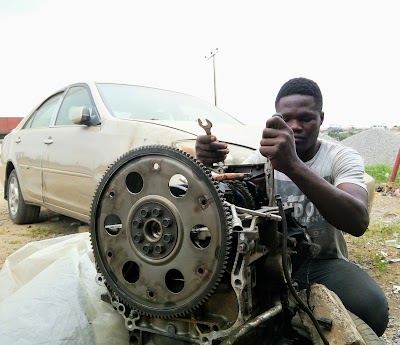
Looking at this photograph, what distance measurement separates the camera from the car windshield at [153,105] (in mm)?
3796

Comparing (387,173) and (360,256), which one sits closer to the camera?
(360,256)

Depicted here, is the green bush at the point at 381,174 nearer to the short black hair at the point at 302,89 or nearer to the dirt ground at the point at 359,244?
the dirt ground at the point at 359,244

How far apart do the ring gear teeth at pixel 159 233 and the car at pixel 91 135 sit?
1454 millimetres

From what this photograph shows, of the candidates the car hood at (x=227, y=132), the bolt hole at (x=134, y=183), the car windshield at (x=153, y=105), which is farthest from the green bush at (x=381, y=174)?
the bolt hole at (x=134, y=183)

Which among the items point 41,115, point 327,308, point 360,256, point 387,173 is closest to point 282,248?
point 327,308

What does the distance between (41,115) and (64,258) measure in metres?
3.35

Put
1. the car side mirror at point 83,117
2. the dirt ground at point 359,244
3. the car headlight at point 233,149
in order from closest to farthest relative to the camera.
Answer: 1. the car headlight at point 233,149
2. the dirt ground at point 359,244
3. the car side mirror at point 83,117

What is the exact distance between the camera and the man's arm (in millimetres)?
1437

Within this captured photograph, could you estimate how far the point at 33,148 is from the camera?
4777 mm

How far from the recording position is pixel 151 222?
136cm

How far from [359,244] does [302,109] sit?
2.60 m

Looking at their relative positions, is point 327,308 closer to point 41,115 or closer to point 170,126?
point 170,126

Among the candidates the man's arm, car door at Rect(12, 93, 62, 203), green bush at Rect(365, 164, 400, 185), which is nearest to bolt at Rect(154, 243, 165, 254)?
the man's arm

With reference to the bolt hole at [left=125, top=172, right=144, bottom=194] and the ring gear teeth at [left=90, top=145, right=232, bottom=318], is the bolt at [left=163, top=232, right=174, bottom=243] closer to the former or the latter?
the ring gear teeth at [left=90, top=145, right=232, bottom=318]
